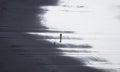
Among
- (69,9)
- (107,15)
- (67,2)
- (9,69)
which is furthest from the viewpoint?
(67,2)

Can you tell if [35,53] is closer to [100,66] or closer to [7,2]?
[100,66]

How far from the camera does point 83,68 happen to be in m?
7.21

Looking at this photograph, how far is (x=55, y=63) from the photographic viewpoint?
7453 mm

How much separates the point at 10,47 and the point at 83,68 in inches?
78.0

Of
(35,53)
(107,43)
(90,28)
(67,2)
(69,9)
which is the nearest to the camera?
(35,53)

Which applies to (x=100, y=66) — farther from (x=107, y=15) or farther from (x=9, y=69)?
(x=107, y=15)

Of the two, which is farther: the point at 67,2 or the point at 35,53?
the point at 67,2

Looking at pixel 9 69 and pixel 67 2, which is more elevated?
pixel 67 2

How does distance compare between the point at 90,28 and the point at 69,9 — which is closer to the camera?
the point at 90,28

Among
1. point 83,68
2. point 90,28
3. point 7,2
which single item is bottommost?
point 83,68

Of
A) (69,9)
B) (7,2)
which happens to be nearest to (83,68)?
(69,9)

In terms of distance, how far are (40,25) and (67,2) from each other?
3406 millimetres

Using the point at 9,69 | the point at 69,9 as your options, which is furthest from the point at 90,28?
the point at 9,69

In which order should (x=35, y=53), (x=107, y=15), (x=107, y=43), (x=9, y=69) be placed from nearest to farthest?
(x=9, y=69), (x=35, y=53), (x=107, y=43), (x=107, y=15)
